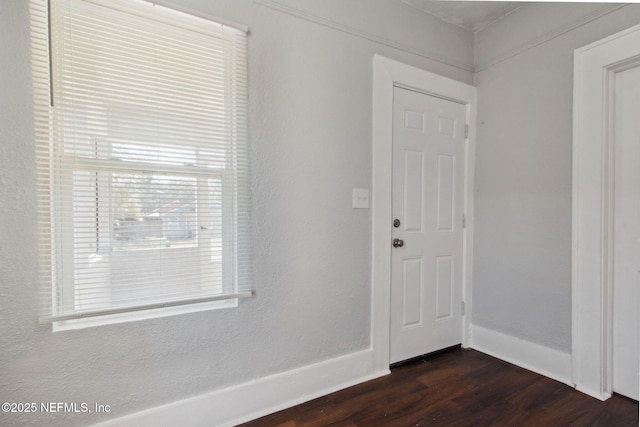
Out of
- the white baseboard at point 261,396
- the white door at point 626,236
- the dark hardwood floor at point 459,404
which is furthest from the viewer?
the white door at point 626,236

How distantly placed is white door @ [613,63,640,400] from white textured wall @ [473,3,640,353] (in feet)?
0.76

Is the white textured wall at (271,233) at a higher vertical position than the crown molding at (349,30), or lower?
lower

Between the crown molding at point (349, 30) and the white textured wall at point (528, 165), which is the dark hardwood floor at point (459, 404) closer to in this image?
the white textured wall at point (528, 165)

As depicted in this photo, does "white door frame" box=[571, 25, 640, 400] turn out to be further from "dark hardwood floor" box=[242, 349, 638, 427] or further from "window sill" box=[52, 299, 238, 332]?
"window sill" box=[52, 299, 238, 332]

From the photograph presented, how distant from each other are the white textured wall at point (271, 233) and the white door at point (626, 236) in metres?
1.18

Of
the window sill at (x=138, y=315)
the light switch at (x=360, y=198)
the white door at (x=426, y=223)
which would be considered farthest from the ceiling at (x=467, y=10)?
the window sill at (x=138, y=315)

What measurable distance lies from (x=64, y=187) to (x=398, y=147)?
1.95m

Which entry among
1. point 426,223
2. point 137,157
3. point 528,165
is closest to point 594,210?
point 528,165

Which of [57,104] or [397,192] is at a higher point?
[57,104]

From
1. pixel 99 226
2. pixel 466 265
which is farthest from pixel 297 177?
pixel 466 265

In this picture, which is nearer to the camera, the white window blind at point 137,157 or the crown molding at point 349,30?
the white window blind at point 137,157

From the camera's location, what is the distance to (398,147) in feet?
7.27

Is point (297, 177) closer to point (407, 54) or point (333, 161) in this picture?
point (333, 161)

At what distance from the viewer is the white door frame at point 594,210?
1854 millimetres
